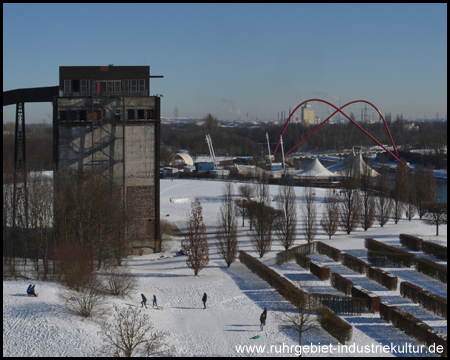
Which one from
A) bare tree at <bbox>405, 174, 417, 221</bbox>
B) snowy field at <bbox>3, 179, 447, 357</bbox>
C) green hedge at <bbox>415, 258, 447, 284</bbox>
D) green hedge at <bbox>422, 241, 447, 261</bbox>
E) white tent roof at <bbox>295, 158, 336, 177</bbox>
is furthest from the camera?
white tent roof at <bbox>295, 158, 336, 177</bbox>

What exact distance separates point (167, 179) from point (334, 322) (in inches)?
1583

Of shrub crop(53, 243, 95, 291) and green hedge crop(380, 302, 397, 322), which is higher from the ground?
shrub crop(53, 243, 95, 291)

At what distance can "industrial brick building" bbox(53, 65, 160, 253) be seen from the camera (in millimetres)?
21906

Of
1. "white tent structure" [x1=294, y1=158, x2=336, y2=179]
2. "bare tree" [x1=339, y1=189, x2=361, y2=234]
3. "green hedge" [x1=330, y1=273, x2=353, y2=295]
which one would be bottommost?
"green hedge" [x1=330, y1=273, x2=353, y2=295]

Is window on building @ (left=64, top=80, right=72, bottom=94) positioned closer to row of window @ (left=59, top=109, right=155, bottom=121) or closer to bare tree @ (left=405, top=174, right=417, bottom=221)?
row of window @ (left=59, top=109, right=155, bottom=121)

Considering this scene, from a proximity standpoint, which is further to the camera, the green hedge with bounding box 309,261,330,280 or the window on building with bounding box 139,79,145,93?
the window on building with bounding box 139,79,145,93

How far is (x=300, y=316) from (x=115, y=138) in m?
12.7

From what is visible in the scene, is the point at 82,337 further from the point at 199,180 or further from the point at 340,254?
the point at 199,180

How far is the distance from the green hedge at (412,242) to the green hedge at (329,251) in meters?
3.57

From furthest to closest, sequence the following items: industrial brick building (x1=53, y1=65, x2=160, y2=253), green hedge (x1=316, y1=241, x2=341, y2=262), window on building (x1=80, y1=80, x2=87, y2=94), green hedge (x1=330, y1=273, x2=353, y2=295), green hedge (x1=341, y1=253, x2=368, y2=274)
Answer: window on building (x1=80, y1=80, x2=87, y2=94) < industrial brick building (x1=53, y1=65, x2=160, y2=253) < green hedge (x1=316, y1=241, x2=341, y2=262) < green hedge (x1=341, y1=253, x2=368, y2=274) < green hedge (x1=330, y1=273, x2=353, y2=295)

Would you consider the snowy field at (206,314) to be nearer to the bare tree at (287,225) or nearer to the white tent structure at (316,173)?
the bare tree at (287,225)

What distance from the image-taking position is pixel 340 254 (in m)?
19.1

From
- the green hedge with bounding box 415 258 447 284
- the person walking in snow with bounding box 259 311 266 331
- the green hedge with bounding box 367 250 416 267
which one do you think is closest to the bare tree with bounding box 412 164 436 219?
the green hedge with bounding box 367 250 416 267

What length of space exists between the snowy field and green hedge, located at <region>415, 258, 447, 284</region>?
23cm
